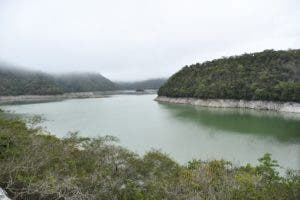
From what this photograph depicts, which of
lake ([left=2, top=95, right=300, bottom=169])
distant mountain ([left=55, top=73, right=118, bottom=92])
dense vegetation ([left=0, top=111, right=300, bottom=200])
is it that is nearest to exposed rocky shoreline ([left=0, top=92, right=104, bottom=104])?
distant mountain ([left=55, top=73, right=118, bottom=92])

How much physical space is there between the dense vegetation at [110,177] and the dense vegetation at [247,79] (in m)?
46.7

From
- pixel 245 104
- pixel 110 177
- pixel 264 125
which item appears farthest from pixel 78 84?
pixel 110 177

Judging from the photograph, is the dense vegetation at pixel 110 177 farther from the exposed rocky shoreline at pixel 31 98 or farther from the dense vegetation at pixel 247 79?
the exposed rocky shoreline at pixel 31 98

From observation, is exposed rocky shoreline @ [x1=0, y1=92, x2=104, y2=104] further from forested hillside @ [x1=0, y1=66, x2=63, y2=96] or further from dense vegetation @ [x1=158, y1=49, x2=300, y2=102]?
dense vegetation @ [x1=158, y1=49, x2=300, y2=102]

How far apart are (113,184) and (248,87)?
6041 cm

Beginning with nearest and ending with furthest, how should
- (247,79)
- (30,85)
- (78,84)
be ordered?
1. (247,79)
2. (30,85)
3. (78,84)

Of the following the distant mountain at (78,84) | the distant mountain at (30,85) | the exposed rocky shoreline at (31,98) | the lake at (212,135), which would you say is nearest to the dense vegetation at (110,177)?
the lake at (212,135)

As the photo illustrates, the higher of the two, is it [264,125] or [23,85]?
[23,85]

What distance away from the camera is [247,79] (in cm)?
7500

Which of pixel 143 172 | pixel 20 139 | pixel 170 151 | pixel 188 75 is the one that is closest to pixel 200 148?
pixel 170 151

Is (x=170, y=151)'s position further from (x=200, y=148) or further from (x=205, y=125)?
(x=205, y=125)

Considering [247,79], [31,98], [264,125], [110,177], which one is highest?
[247,79]

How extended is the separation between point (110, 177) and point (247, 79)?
2559 inches

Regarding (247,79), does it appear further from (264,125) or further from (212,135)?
(212,135)
